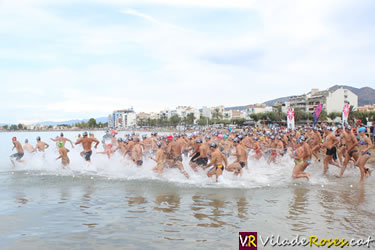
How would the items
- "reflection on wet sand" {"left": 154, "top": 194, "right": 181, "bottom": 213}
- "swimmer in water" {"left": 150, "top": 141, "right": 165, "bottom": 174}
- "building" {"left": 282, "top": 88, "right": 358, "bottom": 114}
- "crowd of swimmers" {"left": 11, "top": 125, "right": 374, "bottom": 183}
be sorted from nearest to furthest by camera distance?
"reflection on wet sand" {"left": 154, "top": 194, "right": 181, "bottom": 213}, "crowd of swimmers" {"left": 11, "top": 125, "right": 374, "bottom": 183}, "swimmer in water" {"left": 150, "top": 141, "right": 165, "bottom": 174}, "building" {"left": 282, "top": 88, "right": 358, "bottom": 114}

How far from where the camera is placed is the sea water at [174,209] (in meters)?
6.09

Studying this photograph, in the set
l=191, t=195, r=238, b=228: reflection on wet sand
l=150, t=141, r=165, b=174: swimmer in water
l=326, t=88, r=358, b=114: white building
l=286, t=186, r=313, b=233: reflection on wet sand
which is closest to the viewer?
l=286, t=186, r=313, b=233: reflection on wet sand

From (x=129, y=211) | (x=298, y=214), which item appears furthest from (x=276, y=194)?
(x=129, y=211)

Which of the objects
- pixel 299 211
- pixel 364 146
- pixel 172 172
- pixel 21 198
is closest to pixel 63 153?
pixel 21 198

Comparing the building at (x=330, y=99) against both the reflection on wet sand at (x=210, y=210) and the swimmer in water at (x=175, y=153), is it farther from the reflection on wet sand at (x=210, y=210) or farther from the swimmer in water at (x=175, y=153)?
the reflection on wet sand at (x=210, y=210)

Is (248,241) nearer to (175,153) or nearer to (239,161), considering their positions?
(239,161)

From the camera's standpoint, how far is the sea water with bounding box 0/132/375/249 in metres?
6.09

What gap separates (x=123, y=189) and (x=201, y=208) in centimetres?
341

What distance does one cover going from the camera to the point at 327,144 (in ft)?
39.1

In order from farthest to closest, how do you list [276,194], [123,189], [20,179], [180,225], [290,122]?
1. [290,122]
2. [20,179]
3. [123,189]
4. [276,194]
5. [180,225]

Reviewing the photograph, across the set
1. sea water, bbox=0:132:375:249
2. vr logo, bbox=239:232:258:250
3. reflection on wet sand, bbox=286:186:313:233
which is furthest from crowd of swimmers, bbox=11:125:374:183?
vr logo, bbox=239:232:258:250

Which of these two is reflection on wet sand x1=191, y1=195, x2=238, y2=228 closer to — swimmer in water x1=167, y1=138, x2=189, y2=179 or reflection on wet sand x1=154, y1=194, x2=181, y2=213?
reflection on wet sand x1=154, y1=194, x2=181, y2=213

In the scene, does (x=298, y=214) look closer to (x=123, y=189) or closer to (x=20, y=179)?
(x=123, y=189)

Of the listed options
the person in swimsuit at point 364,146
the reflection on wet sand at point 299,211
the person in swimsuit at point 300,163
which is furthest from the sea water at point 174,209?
the person in swimsuit at point 364,146
